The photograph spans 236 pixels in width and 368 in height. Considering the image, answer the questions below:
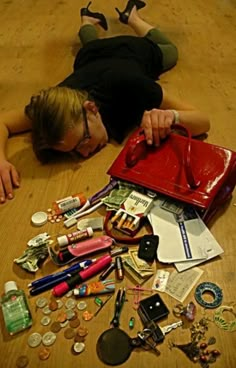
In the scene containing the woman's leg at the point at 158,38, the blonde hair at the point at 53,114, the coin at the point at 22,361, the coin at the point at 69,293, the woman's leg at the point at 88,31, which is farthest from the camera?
the woman's leg at the point at 88,31

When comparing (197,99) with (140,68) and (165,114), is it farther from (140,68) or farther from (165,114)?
(165,114)

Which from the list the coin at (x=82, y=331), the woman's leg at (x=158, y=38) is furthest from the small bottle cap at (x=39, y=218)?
the woman's leg at (x=158, y=38)

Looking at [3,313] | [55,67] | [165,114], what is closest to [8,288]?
[3,313]

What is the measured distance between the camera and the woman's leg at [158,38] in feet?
5.96

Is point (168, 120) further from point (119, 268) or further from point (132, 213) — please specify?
point (119, 268)

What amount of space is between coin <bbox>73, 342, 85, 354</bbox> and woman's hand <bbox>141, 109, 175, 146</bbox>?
0.55 meters

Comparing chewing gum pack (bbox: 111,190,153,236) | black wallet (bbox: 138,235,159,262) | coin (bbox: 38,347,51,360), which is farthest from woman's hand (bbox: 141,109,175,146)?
coin (bbox: 38,347,51,360)

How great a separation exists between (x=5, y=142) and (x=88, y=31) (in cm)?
82

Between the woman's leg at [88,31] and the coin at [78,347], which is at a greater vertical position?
the woman's leg at [88,31]

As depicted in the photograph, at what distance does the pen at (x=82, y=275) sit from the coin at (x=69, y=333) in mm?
88

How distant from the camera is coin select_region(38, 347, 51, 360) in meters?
0.85

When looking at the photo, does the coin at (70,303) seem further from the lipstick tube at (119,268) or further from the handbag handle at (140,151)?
the handbag handle at (140,151)

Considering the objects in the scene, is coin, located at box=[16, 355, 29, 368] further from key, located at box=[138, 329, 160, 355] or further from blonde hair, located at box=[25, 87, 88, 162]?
blonde hair, located at box=[25, 87, 88, 162]

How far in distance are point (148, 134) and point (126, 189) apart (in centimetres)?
17
